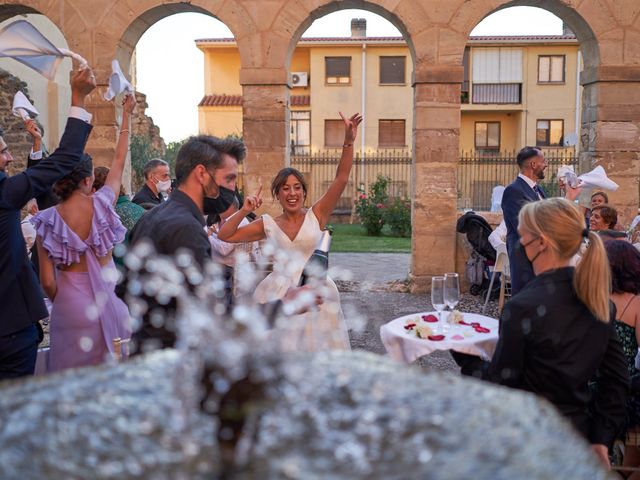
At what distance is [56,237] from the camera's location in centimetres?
367

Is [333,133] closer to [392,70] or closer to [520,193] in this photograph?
[392,70]

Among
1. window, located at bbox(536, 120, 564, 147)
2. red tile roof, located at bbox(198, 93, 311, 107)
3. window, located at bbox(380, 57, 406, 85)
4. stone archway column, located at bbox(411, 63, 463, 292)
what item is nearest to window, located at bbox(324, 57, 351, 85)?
red tile roof, located at bbox(198, 93, 311, 107)

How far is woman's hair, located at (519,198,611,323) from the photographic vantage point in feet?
8.52

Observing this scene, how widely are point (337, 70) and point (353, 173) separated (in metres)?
5.97

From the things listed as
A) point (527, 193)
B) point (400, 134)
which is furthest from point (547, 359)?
point (400, 134)

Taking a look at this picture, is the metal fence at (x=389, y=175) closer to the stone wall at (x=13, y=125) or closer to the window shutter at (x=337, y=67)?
the window shutter at (x=337, y=67)

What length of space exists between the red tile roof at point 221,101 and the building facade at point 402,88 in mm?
258

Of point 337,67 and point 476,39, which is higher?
point 476,39

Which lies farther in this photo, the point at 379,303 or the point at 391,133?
the point at 391,133

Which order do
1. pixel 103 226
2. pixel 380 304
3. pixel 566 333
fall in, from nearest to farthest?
pixel 566 333 → pixel 103 226 → pixel 380 304

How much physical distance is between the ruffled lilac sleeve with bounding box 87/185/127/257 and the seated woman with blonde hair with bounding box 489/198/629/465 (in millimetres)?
2313

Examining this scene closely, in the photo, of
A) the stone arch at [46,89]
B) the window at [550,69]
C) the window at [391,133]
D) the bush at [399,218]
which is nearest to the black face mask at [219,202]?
the stone arch at [46,89]

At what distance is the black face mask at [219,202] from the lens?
10.3 feet

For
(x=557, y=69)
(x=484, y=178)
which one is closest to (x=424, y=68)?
(x=484, y=178)
